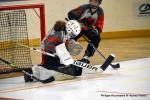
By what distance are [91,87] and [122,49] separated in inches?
107

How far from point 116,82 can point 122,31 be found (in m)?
3.95

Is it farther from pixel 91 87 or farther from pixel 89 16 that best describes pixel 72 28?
pixel 89 16

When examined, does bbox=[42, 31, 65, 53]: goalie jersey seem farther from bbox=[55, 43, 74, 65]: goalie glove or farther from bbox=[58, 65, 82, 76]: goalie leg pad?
bbox=[58, 65, 82, 76]: goalie leg pad

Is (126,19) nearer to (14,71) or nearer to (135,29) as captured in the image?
(135,29)

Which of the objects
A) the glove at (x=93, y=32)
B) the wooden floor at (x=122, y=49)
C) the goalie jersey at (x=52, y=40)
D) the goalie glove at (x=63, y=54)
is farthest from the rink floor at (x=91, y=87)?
the wooden floor at (x=122, y=49)

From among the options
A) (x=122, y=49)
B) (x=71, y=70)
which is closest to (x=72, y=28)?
(x=71, y=70)

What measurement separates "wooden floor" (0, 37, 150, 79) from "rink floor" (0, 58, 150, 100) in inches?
28.1

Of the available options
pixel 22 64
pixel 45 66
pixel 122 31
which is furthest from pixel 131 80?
pixel 122 31

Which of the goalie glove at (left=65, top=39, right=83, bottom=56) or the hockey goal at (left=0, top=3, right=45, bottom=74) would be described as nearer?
the goalie glove at (left=65, top=39, right=83, bottom=56)

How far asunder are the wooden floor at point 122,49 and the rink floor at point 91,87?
71 cm

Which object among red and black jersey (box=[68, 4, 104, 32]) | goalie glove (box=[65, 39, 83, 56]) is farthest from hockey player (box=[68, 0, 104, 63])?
goalie glove (box=[65, 39, 83, 56])

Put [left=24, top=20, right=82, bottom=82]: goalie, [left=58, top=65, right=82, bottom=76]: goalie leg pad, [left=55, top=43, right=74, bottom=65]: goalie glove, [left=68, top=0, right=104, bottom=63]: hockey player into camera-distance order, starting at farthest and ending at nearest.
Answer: [left=68, top=0, right=104, bottom=63]: hockey player
[left=58, top=65, right=82, bottom=76]: goalie leg pad
[left=24, top=20, right=82, bottom=82]: goalie
[left=55, top=43, right=74, bottom=65]: goalie glove

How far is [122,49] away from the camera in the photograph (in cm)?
705

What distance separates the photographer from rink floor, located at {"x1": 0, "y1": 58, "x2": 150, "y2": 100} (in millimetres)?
4082
